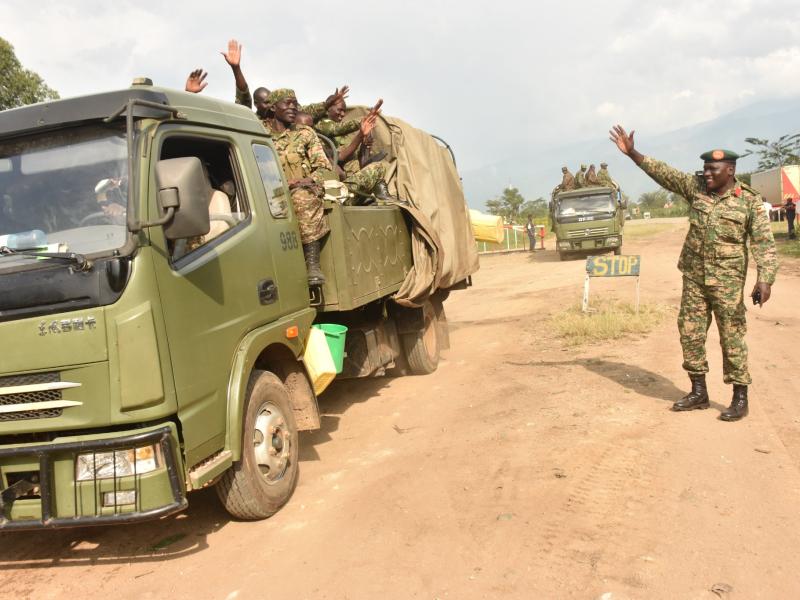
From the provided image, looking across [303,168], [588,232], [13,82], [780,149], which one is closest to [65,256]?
[303,168]

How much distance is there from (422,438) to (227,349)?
2.22 metres

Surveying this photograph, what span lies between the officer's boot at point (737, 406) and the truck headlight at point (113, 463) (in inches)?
166

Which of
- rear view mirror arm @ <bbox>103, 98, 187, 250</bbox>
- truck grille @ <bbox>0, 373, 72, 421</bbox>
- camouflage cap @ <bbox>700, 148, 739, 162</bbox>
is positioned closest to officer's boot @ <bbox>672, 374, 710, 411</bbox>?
camouflage cap @ <bbox>700, 148, 739, 162</bbox>

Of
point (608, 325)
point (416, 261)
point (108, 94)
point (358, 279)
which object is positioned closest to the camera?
point (108, 94)

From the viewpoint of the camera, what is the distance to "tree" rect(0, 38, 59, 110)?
806 inches

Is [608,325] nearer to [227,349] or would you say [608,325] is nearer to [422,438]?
[422,438]

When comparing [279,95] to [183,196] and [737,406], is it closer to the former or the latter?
[183,196]

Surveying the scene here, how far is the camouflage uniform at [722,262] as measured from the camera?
5.18 m

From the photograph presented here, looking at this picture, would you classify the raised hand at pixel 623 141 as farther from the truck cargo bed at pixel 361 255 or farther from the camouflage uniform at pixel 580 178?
the camouflage uniform at pixel 580 178

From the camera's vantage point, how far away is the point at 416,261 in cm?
679

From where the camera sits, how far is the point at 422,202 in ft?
22.8

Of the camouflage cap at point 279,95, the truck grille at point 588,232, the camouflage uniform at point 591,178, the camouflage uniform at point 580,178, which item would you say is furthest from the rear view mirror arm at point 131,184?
the camouflage uniform at point 580,178

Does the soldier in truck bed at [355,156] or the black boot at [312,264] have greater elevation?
the soldier in truck bed at [355,156]

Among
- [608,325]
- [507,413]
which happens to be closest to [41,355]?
[507,413]
